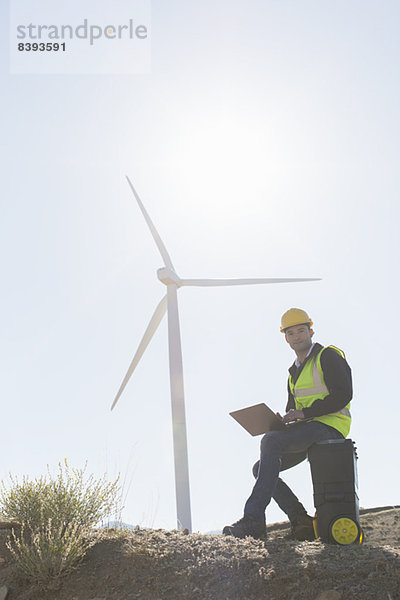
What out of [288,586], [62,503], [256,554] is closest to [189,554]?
[256,554]

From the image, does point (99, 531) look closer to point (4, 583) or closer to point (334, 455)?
point (4, 583)

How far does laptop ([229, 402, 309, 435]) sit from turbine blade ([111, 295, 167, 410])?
10.3 metres

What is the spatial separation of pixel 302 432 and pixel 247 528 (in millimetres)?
1127

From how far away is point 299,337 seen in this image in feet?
21.4

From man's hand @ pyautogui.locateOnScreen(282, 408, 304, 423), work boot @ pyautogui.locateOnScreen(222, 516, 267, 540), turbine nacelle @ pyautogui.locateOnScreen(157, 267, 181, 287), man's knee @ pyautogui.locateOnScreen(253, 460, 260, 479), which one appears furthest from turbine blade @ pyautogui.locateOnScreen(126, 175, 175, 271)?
work boot @ pyautogui.locateOnScreen(222, 516, 267, 540)

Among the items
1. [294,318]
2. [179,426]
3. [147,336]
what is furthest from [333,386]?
[147,336]

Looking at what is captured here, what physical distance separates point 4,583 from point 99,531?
119 cm

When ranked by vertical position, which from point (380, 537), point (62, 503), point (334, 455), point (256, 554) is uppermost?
point (334, 455)

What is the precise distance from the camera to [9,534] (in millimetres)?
5527

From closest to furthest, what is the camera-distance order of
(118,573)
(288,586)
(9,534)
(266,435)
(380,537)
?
(288,586), (118,573), (9,534), (266,435), (380,537)

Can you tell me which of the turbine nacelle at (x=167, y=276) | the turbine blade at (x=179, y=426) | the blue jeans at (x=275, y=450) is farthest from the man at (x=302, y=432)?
the turbine nacelle at (x=167, y=276)

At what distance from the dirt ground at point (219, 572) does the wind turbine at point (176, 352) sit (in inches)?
259

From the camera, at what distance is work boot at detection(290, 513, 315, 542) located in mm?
5941

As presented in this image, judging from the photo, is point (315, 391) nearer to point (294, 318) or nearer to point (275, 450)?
point (275, 450)
